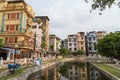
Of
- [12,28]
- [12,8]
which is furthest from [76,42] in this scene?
[12,8]

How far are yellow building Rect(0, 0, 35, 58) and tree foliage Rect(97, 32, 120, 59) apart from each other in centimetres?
1947

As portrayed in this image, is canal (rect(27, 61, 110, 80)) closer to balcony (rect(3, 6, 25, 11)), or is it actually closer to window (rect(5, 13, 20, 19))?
window (rect(5, 13, 20, 19))

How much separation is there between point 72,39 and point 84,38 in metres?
8.85

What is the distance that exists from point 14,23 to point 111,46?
24258mm

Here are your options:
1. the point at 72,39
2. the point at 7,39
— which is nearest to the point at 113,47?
the point at 7,39

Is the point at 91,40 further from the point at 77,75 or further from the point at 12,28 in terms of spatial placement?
the point at 77,75

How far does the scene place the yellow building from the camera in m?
48.0

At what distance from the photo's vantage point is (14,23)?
48969 mm

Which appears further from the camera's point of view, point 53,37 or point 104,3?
point 53,37

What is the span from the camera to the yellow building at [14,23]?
48.0 m

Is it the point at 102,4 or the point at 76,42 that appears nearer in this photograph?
the point at 102,4

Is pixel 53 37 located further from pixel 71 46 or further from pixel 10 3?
pixel 10 3

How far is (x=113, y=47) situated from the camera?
50375 millimetres

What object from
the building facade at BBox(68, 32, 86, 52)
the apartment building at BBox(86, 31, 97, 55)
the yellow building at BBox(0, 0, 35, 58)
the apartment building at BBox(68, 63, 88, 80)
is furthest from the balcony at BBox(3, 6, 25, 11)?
the building facade at BBox(68, 32, 86, 52)
